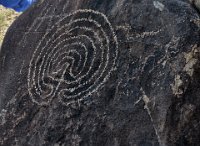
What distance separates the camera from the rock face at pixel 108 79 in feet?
13.2

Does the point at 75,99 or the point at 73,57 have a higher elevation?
the point at 73,57

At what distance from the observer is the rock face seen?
4031 millimetres

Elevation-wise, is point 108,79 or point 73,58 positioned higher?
point 73,58

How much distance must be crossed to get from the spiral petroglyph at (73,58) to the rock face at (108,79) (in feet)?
0.03

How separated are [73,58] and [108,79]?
55 cm

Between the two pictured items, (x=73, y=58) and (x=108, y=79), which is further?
(x=73, y=58)

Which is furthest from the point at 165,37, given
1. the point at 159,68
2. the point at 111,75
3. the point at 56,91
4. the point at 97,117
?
the point at 56,91

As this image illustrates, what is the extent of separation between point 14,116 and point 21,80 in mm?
430

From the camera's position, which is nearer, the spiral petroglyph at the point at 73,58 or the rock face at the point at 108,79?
the rock face at the point at 108,79

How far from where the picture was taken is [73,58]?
4.75 meters

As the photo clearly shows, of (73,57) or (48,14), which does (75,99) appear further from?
(48,14)

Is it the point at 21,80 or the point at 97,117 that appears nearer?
the point at 97,117

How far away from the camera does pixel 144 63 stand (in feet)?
13.9

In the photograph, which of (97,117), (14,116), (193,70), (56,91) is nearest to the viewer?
(193,70)
